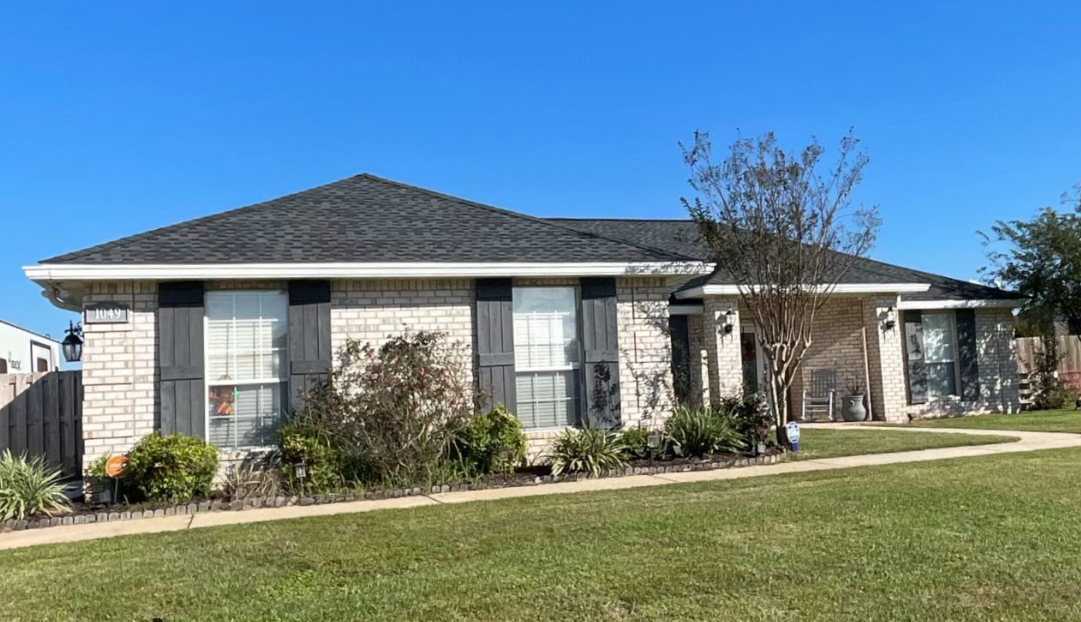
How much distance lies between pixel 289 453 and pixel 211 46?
846 cm

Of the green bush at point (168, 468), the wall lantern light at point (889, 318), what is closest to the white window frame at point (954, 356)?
the wall lantern light at point (889, 318)

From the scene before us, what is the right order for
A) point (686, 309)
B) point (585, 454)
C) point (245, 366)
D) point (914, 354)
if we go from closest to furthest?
point (245, 366), point (585, 454), point (686, 309), point (914, 354)

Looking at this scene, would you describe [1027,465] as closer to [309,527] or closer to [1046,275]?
[309,527]

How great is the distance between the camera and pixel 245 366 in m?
9.34

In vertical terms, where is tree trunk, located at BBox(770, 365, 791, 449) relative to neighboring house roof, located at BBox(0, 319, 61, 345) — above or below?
below

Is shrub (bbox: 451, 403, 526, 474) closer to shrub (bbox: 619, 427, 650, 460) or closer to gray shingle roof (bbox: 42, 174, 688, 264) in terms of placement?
shrub (bbox: 619, 427, 650, 460)

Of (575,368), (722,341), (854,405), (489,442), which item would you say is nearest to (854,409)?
(854,405)

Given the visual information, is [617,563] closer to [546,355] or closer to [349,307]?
[546,355]

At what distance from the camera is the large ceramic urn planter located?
16.0 meters

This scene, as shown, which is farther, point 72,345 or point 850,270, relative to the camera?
point 850,270

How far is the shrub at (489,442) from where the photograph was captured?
30.7ft

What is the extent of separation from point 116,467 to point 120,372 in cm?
114

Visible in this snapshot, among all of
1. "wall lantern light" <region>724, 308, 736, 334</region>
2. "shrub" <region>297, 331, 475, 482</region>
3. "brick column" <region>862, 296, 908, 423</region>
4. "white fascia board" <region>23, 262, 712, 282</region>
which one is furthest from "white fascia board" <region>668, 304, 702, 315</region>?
"shrub" <region>297, 331, 475, 482</region>

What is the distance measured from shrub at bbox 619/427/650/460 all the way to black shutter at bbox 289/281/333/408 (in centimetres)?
378
